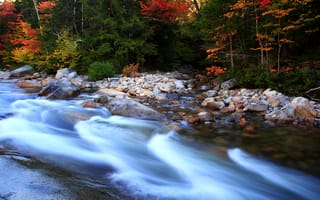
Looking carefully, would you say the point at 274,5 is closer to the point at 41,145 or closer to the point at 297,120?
the point at 297,120

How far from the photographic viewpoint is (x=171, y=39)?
1572cm

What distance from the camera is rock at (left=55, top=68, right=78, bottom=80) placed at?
43.8ft

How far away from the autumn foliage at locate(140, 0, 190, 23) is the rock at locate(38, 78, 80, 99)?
253 inches

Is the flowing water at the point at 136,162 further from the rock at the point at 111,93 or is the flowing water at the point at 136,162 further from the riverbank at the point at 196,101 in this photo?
the rock at the point at 111,93

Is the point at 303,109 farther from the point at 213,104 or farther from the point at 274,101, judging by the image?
the point at 213,104

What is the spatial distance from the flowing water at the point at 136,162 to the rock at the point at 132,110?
360 millimetres

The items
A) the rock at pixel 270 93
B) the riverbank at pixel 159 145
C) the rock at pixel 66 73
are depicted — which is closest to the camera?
the riverbank at pixel 159 145

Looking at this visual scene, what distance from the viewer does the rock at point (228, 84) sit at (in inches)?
400

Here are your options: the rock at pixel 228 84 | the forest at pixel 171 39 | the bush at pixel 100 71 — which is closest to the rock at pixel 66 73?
the forest at pixel 171 39

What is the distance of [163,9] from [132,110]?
331 inches

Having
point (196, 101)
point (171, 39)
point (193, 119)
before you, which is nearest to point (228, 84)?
point (196, 101)

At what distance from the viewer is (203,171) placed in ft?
14.0

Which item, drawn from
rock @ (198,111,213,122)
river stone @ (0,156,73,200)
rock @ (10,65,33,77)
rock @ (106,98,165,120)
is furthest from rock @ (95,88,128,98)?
rock @ (10,65,33,77)

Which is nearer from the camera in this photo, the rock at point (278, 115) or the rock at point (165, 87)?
the rock at point (278, 115)
